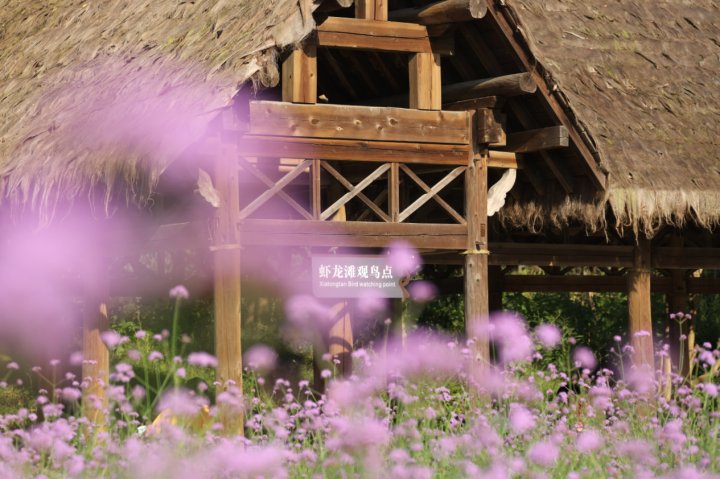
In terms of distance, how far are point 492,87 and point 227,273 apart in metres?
2.59

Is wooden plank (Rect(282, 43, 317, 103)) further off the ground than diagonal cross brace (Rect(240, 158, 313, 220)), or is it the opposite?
wooden plank (Rect(282, 43, 317, 103))

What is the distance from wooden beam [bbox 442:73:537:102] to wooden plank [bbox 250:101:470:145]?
0.85ft

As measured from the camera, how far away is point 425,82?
31.9ft

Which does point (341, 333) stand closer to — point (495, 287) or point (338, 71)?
point (338, 71)

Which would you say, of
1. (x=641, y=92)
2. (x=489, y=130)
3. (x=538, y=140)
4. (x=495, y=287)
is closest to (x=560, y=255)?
(x=641, y=92)

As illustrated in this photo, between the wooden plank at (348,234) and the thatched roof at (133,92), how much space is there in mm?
975

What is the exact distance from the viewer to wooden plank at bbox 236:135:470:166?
29.3 feet

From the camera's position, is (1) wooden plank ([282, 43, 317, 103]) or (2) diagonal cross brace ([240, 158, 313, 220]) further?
(1) wooden plank ([282, 43, 317, 103])

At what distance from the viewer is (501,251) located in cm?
1175

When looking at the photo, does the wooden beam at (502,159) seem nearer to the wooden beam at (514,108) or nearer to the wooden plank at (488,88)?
the wooden beam at (514,108)

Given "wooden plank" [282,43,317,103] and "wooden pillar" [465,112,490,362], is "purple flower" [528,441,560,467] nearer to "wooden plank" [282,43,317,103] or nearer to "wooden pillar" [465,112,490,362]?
"wooden plank" [282,43,317,103]

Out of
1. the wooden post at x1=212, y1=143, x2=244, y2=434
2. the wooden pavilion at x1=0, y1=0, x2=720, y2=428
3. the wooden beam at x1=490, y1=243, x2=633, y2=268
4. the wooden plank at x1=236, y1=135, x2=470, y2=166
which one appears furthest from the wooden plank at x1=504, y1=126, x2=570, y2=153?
the wooden post at x1=212, y1=143, x2=244, y2=434

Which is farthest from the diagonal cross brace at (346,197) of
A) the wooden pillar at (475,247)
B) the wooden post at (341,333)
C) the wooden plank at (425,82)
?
the wooden post at (341,333)

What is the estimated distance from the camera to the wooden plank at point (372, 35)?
9.30 m
